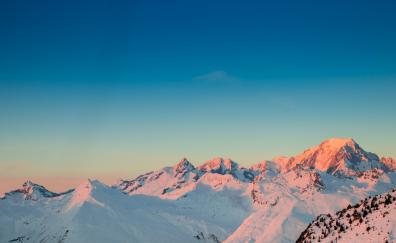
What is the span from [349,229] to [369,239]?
6.95 metres

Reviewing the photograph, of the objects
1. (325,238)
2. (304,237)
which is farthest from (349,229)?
(304,237)

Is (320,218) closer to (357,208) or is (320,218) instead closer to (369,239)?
(357,208)

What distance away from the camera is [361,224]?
2746 inches

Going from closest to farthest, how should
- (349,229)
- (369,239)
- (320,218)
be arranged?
(369,239)
(349,229)
(320,218)

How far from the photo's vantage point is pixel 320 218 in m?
84.8

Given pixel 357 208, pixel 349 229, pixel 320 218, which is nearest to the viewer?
pixel 349 229

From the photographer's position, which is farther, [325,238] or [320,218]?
[320,218]

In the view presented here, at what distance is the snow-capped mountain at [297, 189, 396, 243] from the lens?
213 feet

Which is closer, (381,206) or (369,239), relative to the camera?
(369,239)

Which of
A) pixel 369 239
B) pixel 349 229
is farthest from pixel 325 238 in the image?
pixel 369 239

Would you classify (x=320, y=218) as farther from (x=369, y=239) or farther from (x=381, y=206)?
(x=369, y=239)

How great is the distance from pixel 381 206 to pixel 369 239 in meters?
10.1

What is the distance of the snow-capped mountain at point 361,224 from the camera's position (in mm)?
64812

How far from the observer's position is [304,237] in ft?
271
